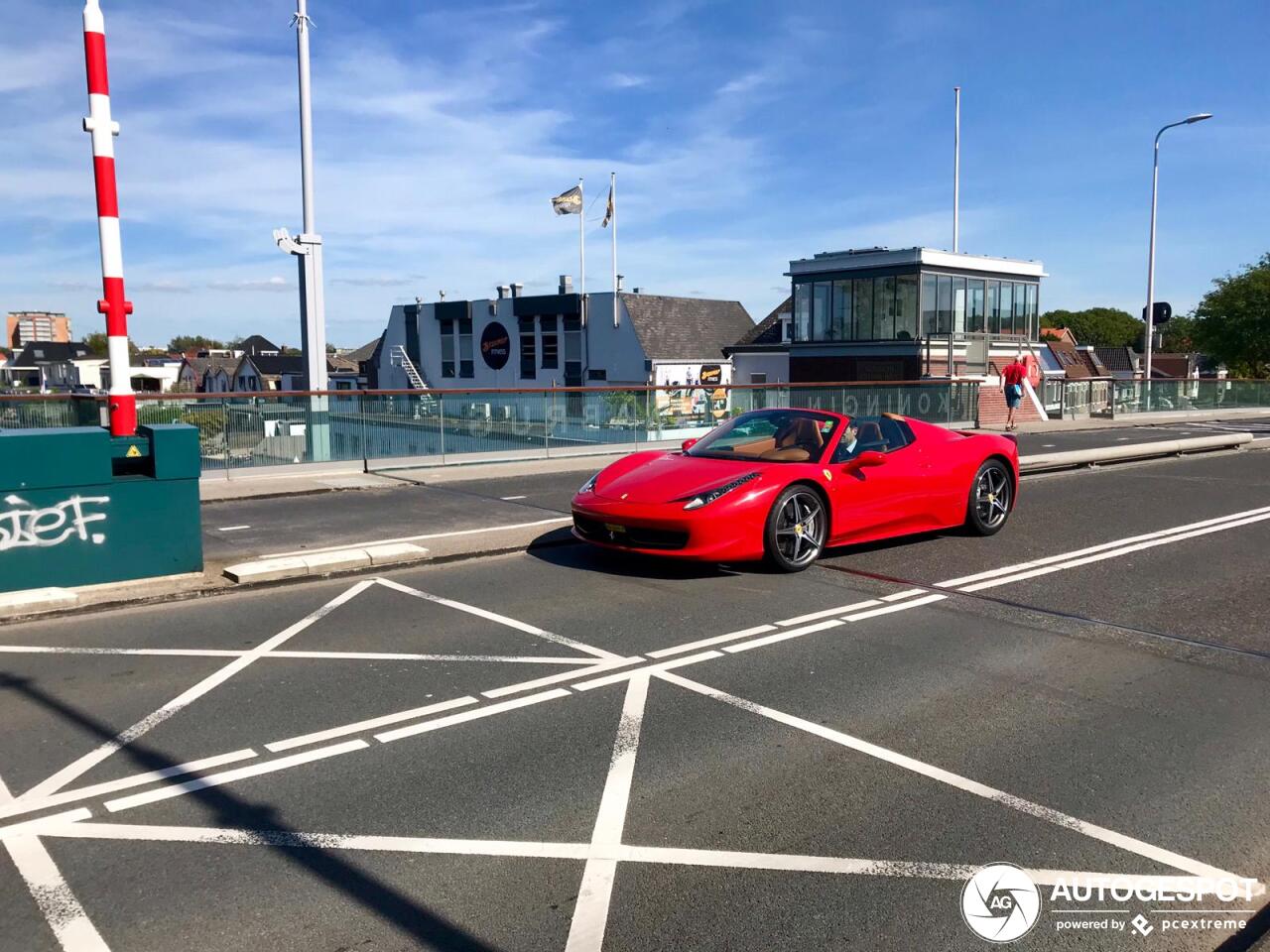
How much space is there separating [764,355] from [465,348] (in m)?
19.6

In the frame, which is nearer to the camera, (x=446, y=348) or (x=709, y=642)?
(x=709, y=642)

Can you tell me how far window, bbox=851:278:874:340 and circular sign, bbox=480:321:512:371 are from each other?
24.2 meters

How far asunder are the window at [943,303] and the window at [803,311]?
5.56 metres

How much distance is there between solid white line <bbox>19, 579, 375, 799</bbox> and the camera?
174 inches

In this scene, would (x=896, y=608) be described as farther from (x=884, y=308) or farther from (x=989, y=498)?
(x=884, y=308)

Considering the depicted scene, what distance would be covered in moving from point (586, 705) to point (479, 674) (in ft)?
2.69

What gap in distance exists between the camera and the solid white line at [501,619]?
6418mm

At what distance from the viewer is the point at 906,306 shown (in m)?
41.2

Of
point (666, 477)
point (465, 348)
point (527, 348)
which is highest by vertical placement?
point (465, 348)

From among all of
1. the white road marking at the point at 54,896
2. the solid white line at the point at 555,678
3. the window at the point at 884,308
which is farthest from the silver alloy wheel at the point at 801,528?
the window at the point at 884,308

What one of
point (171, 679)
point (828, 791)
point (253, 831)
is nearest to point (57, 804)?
point (253, 831)

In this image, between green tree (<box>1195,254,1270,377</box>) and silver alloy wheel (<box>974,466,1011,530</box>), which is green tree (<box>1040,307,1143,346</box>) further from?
silver alloy wheel (<box>974,466,1011,530</box>)

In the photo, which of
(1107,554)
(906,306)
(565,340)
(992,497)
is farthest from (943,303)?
(1107,554)

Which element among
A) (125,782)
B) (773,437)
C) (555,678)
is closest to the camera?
(125,782)
